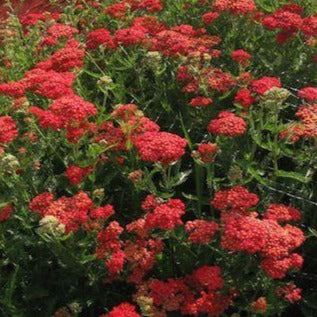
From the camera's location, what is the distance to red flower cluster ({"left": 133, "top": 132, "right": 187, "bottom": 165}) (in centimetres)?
342

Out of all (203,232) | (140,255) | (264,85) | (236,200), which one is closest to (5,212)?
(140,255)

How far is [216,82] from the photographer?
442 centimetres

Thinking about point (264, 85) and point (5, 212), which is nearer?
point (5, 212)

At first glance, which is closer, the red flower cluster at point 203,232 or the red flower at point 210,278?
the red flower at point 210,278

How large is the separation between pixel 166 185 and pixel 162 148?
288 mm

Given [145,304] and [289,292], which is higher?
[145,304]

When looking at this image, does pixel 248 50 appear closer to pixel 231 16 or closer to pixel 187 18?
pixel 231 16

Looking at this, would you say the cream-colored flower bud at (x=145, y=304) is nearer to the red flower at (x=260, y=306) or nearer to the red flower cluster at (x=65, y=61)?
the red flower at (x=260, y=306)

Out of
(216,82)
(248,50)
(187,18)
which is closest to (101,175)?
(216,82)

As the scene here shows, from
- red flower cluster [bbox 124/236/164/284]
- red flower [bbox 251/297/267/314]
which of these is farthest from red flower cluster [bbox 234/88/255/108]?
red flower [bbox 251/297/267/314]

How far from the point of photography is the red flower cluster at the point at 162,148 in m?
3.42

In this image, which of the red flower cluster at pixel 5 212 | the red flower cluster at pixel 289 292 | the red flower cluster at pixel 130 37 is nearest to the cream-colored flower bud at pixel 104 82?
the red flower cluster at pixel 130 37

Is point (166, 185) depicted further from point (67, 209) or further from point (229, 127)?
point (67, 209)

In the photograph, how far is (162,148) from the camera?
3.43m
